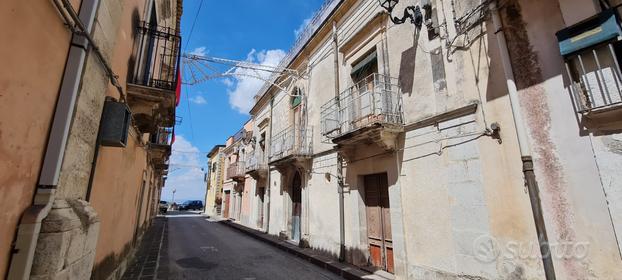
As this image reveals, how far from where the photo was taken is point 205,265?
24.4 feet

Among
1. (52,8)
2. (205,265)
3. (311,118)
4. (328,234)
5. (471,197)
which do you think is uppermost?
(311,118)

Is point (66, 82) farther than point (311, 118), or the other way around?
point (311, 118)

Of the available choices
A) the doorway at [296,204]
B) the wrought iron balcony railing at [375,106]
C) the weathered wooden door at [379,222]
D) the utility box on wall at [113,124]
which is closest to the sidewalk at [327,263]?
the weathered wooden door at [379,222]

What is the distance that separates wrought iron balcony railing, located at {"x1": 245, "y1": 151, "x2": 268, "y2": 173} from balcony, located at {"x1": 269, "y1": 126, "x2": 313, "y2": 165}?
1910 mm

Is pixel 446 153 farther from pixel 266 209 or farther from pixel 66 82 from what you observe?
pixel 266 209

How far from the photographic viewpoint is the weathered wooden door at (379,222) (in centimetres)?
639

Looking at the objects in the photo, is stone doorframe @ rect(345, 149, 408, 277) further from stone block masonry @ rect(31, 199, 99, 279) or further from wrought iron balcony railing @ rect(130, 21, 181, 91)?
stone block masonry @ rect(31, 199, 99, 279)

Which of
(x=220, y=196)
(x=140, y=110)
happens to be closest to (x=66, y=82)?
(x=140, y=110)

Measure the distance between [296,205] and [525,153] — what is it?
28.0ft

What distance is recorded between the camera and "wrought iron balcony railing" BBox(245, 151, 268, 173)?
14193 mm

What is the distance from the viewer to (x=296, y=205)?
11203 mm

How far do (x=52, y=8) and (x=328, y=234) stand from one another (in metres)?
7.73

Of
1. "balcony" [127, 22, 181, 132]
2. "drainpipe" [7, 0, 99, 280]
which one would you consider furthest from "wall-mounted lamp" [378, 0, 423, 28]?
"drainpipe" [7, 0, 99, 280]

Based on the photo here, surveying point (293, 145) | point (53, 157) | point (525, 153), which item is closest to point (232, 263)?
point (293, 145)
